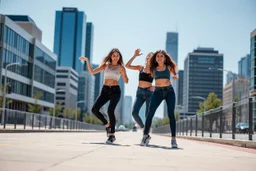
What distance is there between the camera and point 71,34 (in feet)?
646

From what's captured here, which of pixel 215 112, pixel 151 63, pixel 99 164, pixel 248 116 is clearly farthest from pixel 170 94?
pixel 215 112

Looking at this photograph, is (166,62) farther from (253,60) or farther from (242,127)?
(253,60)

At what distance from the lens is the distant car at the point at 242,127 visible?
9.63m

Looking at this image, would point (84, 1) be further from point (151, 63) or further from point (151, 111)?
point (151, 111)

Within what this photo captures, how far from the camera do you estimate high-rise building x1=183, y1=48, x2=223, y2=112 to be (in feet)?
593

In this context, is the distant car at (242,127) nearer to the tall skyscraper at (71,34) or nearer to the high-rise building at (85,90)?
the high-rise building at (85,90)

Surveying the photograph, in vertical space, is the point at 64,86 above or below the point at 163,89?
above

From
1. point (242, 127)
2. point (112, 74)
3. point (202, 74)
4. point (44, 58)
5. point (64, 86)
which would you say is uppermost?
point (202, 74)

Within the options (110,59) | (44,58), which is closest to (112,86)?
(110,59)

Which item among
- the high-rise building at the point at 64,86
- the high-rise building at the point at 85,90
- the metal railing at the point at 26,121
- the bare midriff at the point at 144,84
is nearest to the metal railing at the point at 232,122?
the bare midriff at the point at 144,84

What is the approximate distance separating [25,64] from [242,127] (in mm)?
58254

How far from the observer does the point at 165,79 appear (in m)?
7.46

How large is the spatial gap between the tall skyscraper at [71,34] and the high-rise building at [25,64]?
11276 centimetres

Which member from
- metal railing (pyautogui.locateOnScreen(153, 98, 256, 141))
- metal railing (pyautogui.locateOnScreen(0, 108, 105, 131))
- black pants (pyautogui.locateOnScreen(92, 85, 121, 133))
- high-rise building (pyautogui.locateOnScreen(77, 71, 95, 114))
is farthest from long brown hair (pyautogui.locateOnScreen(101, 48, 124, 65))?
high-rise building (pyautogui.locateOnScreen(77, 71, 95, 114))
